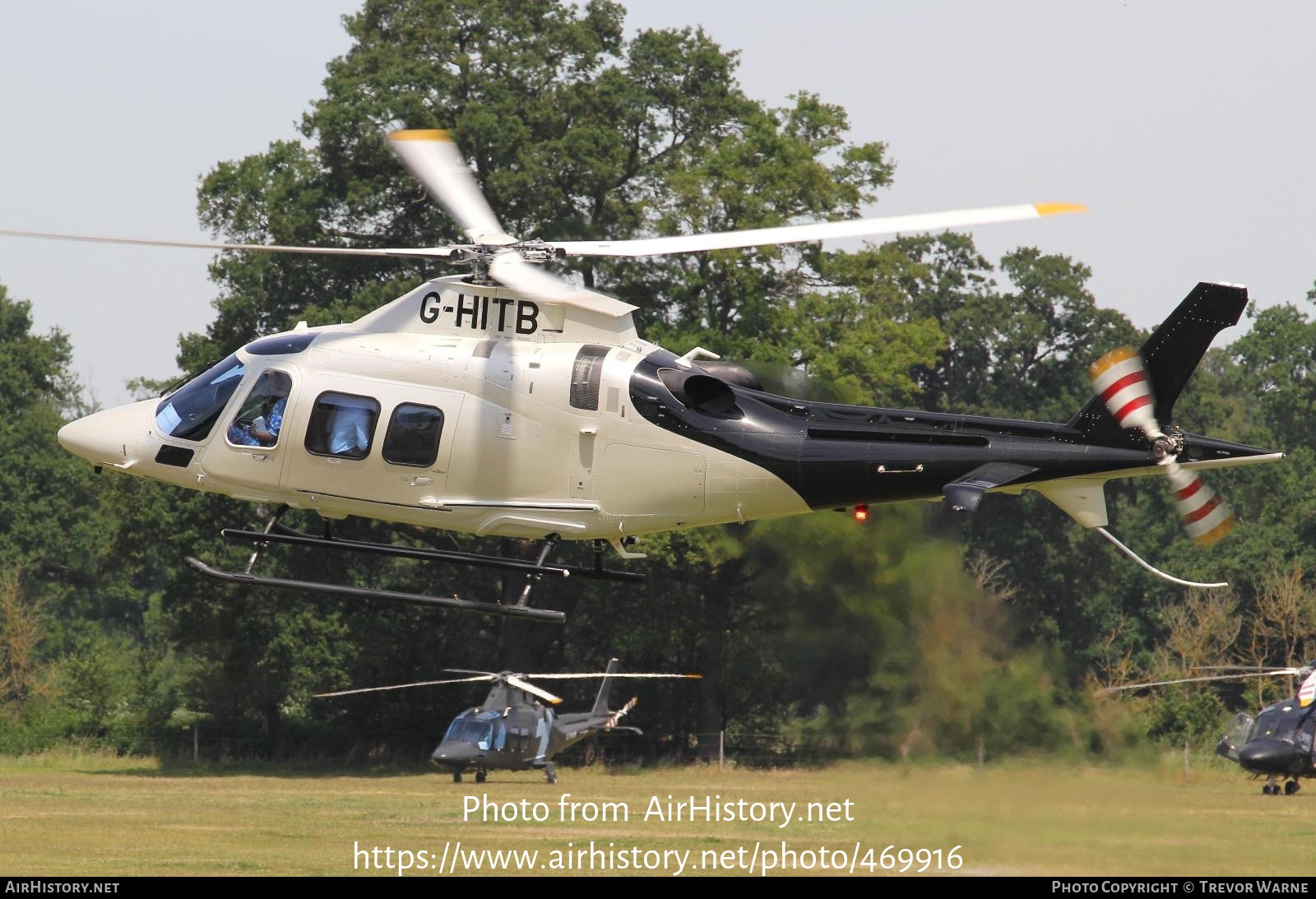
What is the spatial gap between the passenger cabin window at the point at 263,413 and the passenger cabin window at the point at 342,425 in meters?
0.37

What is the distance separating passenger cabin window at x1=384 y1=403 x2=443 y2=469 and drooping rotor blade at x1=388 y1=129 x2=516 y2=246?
169cm

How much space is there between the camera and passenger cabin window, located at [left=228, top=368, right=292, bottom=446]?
16531mm

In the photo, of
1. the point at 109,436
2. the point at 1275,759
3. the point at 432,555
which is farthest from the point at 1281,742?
the point at 109,436

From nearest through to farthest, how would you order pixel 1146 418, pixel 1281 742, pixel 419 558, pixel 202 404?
1. pixel 1146 418
2. pixel 419 558
3. pixel 202 404
4. pixel 1281 742

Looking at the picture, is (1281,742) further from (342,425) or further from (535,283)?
(535,283)

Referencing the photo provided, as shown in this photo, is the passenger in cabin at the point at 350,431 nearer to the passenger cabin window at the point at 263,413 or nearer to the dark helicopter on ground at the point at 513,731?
the passenger cabin window at the point at 263,413

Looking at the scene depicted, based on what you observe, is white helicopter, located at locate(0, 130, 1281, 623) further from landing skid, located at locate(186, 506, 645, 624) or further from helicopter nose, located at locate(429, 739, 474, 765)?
helicopter nose, located at locate(429, 739, 474, 765)

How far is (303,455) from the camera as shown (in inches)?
647

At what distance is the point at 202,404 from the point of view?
55.6 ft

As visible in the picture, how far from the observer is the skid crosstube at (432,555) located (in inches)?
634

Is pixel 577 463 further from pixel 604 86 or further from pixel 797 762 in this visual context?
pixel 604 86

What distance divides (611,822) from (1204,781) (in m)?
11.8

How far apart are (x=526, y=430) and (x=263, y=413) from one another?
105 inches

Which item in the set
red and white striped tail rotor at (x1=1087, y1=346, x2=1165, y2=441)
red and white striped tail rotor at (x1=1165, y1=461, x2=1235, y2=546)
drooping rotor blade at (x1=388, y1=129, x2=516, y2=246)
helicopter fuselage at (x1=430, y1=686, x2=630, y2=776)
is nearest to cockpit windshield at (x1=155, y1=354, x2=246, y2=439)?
drooping rotor blade at (x1=388, y1=129, x2=516, y2=246)
